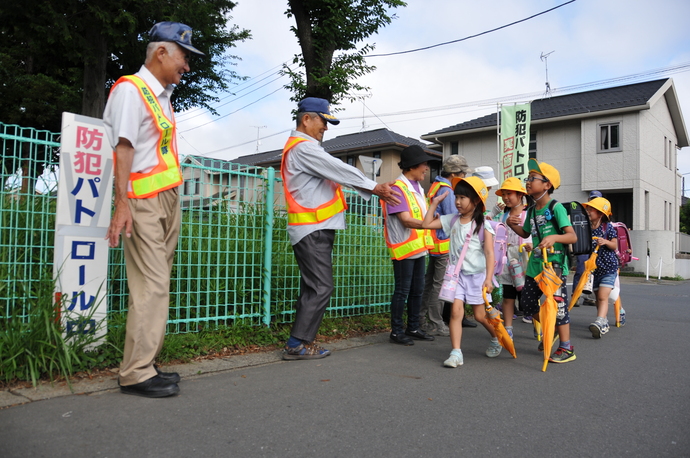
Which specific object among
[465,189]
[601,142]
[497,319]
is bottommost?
[497,319]

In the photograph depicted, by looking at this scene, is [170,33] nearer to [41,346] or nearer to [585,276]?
[41,346]

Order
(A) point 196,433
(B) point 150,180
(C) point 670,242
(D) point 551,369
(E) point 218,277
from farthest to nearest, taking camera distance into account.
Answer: (C) point 670,242 → (E) point 218,277 → (D) point 551,369 → (B) point 150,180 → (A) point 196,433

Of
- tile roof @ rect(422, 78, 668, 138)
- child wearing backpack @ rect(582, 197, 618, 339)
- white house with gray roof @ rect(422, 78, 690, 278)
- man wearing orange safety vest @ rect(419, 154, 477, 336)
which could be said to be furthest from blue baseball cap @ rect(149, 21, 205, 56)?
tile roof @ rect(422, 78, 668, 138)

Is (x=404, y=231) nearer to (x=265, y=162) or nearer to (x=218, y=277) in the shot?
(x=218, y=277)

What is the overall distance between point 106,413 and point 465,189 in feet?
10.3

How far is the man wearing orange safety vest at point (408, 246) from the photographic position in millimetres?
4898

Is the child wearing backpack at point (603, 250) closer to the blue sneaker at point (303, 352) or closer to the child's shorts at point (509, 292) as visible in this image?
the child's shorts at point (509, 292)

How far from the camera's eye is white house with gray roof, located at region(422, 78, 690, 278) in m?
21.2

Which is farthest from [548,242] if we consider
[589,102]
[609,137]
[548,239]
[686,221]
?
[686,221]

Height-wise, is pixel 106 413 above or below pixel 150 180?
below

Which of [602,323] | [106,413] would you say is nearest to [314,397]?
[106,413]

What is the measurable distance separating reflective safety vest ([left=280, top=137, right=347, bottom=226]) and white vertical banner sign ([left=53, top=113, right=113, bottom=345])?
1361 millimetres

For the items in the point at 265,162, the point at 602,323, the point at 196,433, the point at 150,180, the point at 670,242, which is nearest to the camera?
the point at 196,433

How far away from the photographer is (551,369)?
408cm
